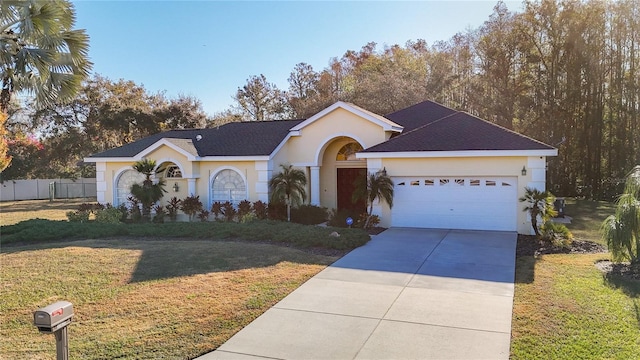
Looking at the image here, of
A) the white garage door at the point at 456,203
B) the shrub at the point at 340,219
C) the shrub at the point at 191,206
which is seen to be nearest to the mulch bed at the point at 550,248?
the white garage door at the point at 456,203

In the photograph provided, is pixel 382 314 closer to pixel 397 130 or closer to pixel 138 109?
pixel 397 130

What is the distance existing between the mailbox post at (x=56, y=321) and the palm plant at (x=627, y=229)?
10.5 meters

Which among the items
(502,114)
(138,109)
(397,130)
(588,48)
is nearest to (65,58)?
(397,130)

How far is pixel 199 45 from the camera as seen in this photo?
21.4 meters

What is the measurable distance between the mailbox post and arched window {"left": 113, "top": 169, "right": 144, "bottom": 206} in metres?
15.9

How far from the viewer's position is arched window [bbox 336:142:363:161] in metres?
18.4

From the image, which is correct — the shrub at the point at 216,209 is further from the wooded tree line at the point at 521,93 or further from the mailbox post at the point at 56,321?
the wooded tree line at the point at 521,93

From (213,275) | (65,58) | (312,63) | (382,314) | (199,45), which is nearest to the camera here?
(382,314)

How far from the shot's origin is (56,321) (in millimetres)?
3980

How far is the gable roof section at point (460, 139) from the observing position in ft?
45.7

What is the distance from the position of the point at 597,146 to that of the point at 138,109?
34.1 m

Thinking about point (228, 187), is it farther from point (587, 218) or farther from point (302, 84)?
point (302, 84)

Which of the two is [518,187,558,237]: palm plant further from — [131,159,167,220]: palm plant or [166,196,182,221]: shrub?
[131,159,167,220]: palm plant

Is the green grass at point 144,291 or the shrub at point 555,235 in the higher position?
the shrub at point 555,235
